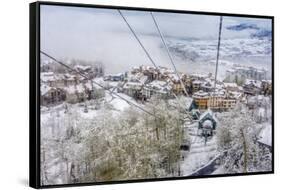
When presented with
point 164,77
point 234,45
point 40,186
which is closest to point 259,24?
point 234,45

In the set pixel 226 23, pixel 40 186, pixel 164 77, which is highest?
pixel 226 23

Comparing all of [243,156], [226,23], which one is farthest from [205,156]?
[226,23]

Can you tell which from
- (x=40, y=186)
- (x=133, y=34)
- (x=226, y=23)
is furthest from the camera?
(x=226, y=23)

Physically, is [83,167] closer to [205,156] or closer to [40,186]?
[40,186]

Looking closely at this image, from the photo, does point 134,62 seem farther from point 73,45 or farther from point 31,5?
point 31,5

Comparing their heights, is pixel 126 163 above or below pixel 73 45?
below

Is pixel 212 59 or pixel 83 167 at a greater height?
pixel 212 59

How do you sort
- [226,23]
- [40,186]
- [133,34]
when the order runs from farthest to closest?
1. [226,23]
2. [133,34]
3. [40,186]

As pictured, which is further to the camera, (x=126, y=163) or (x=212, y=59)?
(x=212, y=59)

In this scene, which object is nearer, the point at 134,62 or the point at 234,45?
the point at 134,62
